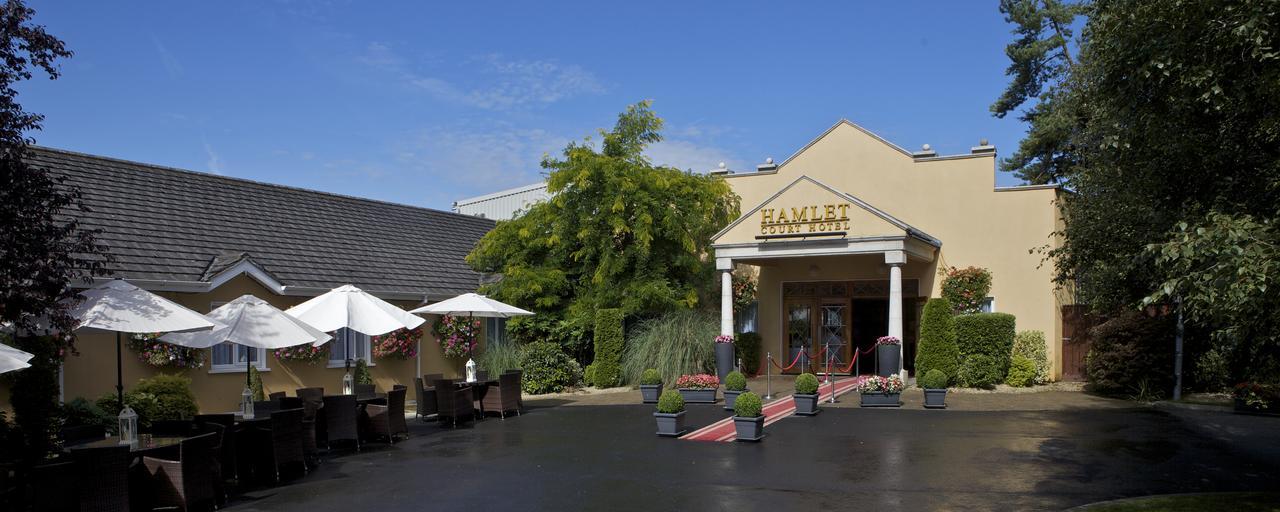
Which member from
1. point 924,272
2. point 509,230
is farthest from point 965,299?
point 509,230

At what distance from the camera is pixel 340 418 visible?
12.4m

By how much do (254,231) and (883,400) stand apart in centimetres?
1444

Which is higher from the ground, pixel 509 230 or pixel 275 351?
pixel 509 230

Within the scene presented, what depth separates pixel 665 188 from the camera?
22250mm

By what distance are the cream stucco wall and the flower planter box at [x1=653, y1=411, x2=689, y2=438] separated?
8.56 metres

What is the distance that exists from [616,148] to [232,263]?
10043mm

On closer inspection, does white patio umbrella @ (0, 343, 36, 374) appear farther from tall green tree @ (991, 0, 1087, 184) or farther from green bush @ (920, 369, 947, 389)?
tall green tree @ (991, 0, 1087, 184)

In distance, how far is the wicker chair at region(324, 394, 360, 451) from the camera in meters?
12.4

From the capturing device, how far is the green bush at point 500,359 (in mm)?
21109

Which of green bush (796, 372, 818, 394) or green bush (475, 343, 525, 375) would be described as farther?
green bush (475, 343, 525, 375)

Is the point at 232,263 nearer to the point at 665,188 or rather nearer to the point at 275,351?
the point at 275,351

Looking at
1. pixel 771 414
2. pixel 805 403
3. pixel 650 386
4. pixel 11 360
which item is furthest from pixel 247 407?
pixel 805 403

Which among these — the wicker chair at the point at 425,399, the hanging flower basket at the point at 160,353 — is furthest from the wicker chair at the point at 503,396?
the hanging flower basket at the point at 160,353

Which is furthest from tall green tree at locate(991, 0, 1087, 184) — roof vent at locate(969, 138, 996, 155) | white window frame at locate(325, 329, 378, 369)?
white window frame at locate(325, 329, 378, 369)
